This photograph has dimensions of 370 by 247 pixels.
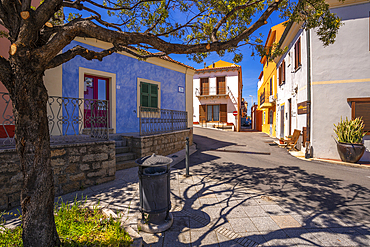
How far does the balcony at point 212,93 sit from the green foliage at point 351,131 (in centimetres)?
1609

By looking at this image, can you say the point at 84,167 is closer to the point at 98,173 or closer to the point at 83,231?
the point at 98,173

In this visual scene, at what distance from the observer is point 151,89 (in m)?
9.84

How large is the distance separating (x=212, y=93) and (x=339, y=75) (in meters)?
16.6

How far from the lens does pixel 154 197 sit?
9.52 ft

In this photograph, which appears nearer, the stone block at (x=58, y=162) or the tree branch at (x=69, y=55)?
the tree branch at (x=69, y=55)

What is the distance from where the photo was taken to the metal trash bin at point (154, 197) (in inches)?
114

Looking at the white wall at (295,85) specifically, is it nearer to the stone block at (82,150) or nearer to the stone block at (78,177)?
the stone block at (82,150)

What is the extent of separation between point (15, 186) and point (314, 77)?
1014cm

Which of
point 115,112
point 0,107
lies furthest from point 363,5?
point 0,107

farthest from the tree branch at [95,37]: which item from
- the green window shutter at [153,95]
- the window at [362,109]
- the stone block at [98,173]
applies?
the green window shutter at [153,95]

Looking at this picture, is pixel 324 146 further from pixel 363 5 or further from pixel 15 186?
pixel 15 186

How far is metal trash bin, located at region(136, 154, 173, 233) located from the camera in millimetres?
2891

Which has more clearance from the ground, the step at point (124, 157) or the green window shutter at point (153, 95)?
the green window shutter at point (153, 95)

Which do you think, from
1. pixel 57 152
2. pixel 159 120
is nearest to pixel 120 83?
pixel 159 120
